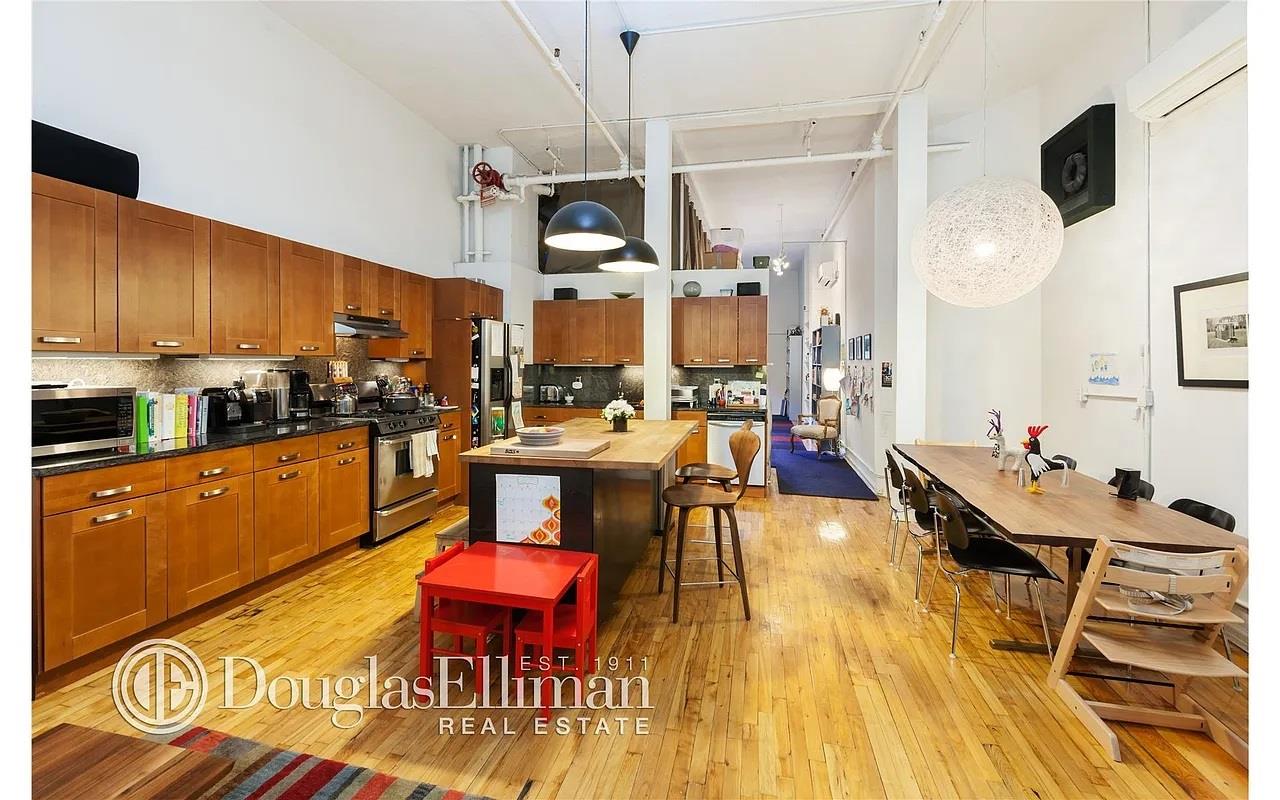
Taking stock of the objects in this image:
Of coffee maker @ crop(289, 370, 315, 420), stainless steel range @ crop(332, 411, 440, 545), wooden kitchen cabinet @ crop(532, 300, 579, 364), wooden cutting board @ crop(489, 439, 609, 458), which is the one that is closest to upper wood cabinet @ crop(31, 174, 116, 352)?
coffee maker @ crop(289, 370, 315, 420)

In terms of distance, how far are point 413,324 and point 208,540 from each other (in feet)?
8.79

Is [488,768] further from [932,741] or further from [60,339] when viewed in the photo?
[60,339]

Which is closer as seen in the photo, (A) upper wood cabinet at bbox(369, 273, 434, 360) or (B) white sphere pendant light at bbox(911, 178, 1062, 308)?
(B) white sphere pendant light at bbox(911, 178, 1062, 308)

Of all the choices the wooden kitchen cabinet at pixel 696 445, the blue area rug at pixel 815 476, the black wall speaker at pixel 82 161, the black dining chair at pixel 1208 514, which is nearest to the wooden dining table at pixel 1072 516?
the black dining chair at pixel 1208 514

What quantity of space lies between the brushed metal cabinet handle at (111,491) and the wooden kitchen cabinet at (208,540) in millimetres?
193

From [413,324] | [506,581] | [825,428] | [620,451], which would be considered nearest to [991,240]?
[620,451]

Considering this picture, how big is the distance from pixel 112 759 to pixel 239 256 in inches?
130

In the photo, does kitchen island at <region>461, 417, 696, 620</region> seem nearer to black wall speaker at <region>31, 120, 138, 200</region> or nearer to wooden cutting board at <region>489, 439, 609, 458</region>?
wooden cutting board at <region>489, 439, 609, 458</region>

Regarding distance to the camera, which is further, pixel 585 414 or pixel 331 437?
pixel 585 414

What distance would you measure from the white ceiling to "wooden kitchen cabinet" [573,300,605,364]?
190 cm

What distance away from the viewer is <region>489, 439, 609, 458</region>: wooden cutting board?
8.89 feet

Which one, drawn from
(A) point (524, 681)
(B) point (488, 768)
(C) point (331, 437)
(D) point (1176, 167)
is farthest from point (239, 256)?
(D) point (1176, 167)

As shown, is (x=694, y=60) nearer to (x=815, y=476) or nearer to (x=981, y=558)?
(x=981, y=558)
